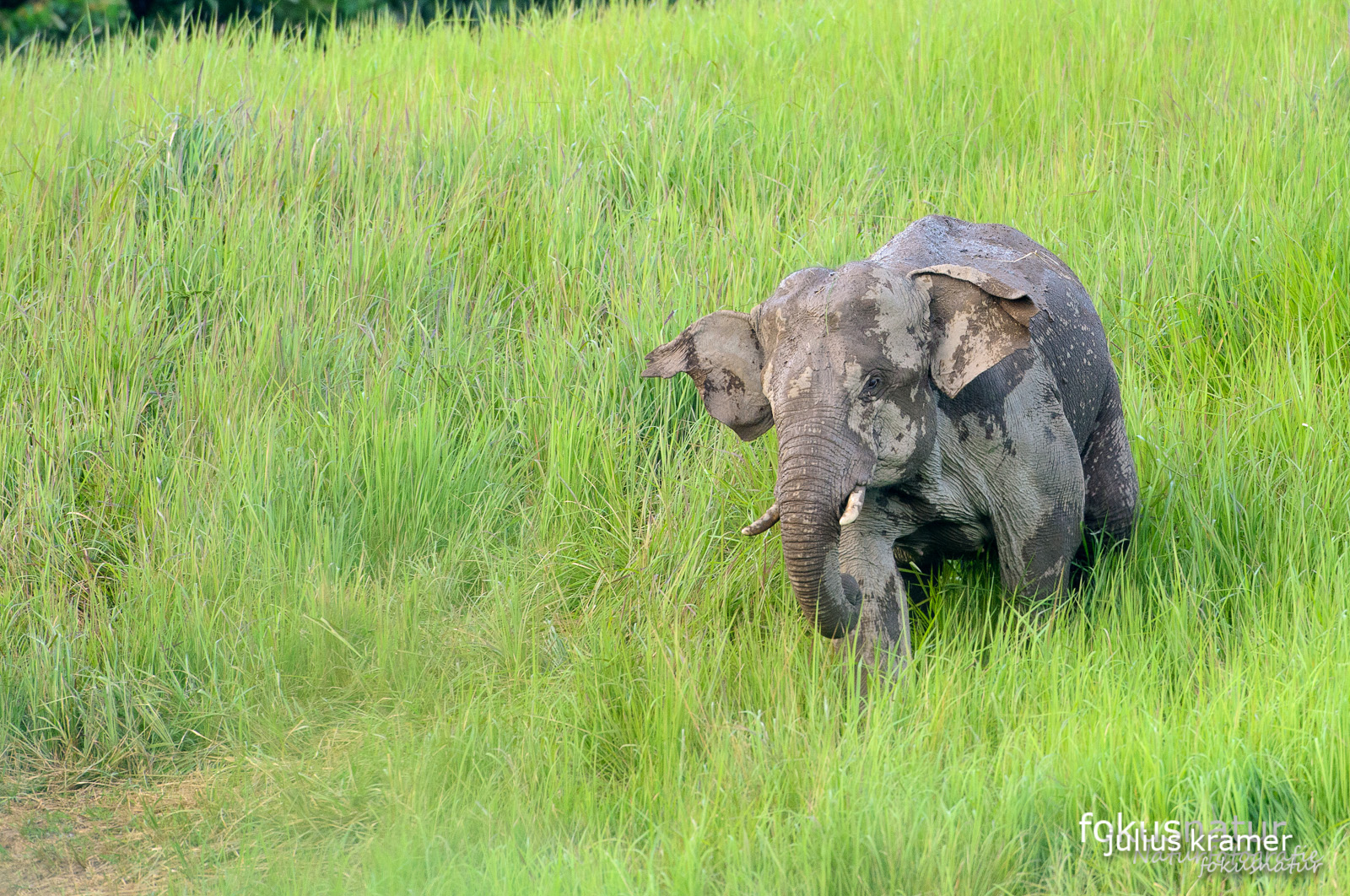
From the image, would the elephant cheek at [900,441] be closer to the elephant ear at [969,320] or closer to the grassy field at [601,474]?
the elephant ear at [969,320]

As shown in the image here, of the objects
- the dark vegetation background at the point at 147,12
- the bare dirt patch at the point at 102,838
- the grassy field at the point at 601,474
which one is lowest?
the bare dirt patch at the point at 102,838

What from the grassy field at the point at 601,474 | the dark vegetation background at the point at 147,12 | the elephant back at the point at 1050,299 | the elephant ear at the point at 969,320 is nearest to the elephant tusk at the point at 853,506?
the elephant ear at the point at 969,320

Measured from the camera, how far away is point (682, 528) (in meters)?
4.26

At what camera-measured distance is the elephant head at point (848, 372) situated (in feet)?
10.2

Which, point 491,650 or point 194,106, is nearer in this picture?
point 491,650

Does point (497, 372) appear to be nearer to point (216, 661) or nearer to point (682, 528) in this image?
point (682, 528)

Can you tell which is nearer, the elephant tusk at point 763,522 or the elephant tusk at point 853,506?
the elephant tusk at point 853,506

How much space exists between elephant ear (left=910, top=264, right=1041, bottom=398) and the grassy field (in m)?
0.76

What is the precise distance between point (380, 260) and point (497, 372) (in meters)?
0.79

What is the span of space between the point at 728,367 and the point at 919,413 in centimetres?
55

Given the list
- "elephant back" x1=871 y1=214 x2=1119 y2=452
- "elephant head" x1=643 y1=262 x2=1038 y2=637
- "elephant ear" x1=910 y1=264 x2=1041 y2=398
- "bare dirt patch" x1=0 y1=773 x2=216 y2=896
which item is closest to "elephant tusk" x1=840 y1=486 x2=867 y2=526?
"elephant head" x1=643 y1=262 x2=1038 y2=637

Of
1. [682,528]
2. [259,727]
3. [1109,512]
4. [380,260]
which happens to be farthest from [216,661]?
[1109,512]

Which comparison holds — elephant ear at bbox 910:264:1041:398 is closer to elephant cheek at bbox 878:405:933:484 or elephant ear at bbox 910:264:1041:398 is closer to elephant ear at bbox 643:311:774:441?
elephant cheek at bbox 878:405:933:484

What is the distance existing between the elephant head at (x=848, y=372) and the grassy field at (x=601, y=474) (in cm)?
49
